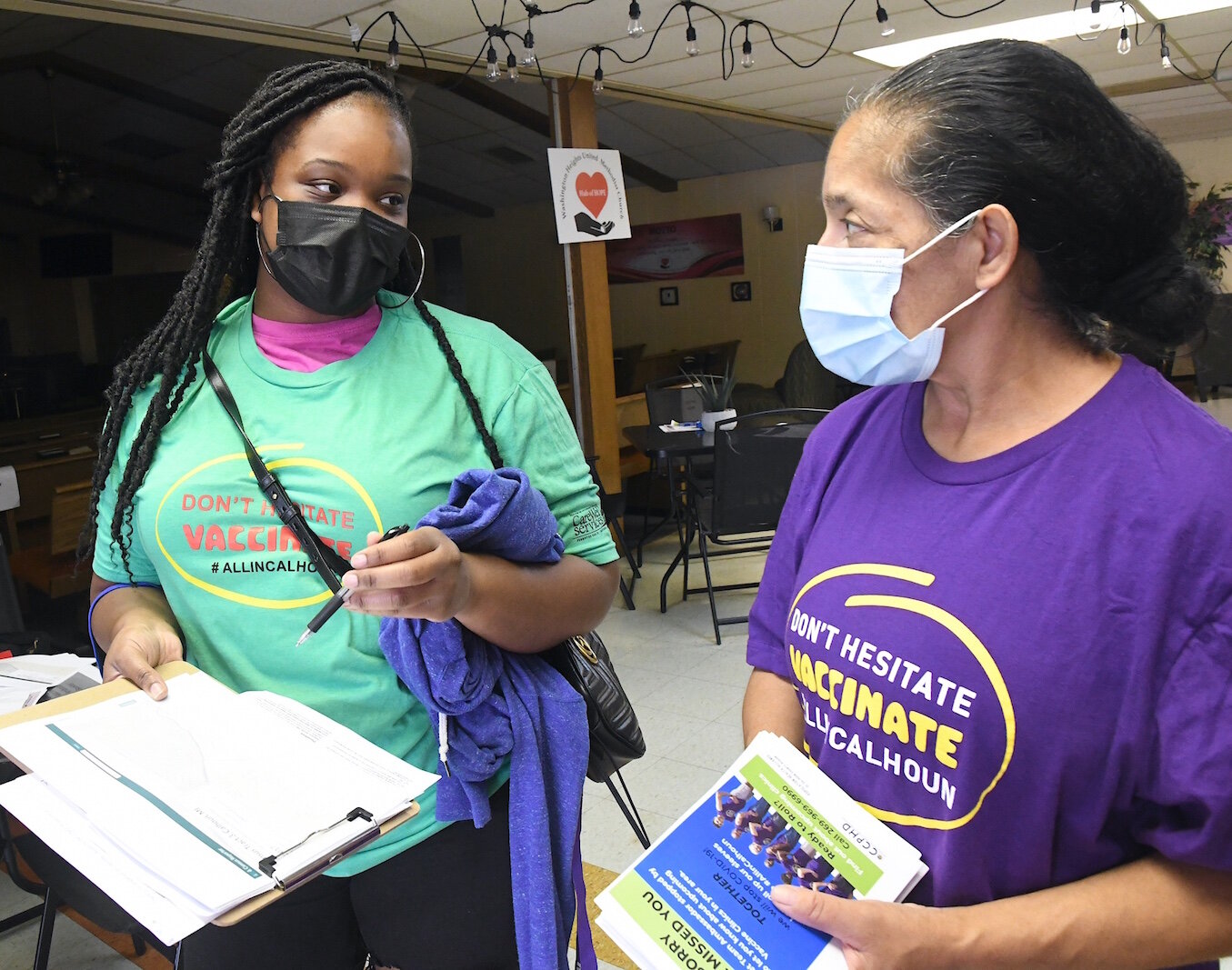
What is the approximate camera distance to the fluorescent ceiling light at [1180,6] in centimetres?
490

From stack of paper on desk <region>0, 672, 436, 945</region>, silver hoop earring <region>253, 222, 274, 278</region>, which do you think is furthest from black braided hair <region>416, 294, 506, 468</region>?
stack of paper on desk <region>0, 672, 436, 945</region>

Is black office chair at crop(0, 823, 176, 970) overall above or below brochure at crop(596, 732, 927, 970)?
below

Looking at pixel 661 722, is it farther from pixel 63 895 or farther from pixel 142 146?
pixel 142 146

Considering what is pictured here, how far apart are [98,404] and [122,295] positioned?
3.65m

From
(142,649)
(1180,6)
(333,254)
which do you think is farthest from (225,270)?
(1180,6)

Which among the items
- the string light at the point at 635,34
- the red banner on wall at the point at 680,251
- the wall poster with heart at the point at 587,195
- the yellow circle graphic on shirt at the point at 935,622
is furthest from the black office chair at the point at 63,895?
the red banner on wall at the point at 680,251

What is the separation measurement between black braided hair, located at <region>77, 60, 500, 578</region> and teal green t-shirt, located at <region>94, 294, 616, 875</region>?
0.02 metres

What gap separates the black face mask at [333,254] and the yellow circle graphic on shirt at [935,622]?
0.63 meters

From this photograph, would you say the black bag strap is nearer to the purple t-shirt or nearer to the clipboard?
the clipboard

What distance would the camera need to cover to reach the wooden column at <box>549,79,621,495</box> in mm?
5324

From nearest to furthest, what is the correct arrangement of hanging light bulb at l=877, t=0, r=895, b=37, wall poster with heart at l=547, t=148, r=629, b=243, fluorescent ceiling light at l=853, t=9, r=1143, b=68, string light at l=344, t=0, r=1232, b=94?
string light at l=344, t=0, r=1232, b=94
hanging light bulb at l=877, t=0, r=895, b=37
wall poster with heart at l=547, t=148, r=629, b=243
fluorescent ceiling light at l=853, t=9, r=1143, b=68

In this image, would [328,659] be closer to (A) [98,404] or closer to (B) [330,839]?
(B) [330,839]

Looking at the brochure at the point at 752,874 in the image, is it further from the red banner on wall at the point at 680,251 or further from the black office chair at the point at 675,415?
the red banner on wall at the point at 680,251

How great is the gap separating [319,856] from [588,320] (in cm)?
493
